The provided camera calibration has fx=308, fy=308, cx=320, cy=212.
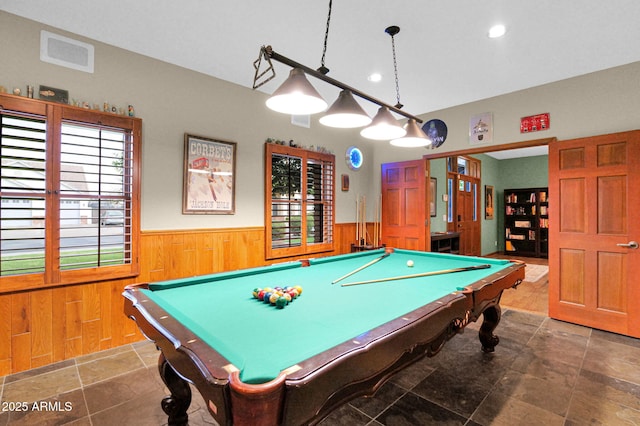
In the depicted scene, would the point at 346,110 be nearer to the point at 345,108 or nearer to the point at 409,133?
the point at 345,108

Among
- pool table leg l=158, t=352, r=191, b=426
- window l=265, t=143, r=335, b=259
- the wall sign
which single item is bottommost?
pool table leg l=158, t=352, r=191, b=426

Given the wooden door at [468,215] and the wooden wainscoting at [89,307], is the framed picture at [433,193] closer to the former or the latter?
the wooden door at [468,215]

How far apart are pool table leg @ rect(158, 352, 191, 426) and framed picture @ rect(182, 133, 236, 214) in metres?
1.89

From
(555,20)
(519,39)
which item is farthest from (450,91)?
(555,20)

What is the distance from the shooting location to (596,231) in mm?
3225

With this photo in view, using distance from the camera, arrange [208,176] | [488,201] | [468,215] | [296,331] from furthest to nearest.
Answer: [488,201], [468,215], [208,176], [296,331]

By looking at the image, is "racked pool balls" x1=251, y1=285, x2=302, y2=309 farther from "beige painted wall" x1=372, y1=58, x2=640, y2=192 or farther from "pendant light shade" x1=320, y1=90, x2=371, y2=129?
"beige painted wall" x1=372, y1=58, x2=640, y2=192

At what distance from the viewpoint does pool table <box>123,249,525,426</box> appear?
0.84m

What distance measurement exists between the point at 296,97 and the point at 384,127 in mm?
768

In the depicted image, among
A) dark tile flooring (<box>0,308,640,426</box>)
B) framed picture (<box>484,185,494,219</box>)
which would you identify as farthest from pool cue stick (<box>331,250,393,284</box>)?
framed picture (<box>484,185,494,219</box>)

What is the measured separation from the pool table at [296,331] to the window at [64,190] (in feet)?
4.35

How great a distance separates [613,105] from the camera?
3180mm

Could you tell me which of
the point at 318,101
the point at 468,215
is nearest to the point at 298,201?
the point at 318,101

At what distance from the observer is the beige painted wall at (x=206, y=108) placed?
2547 mm
